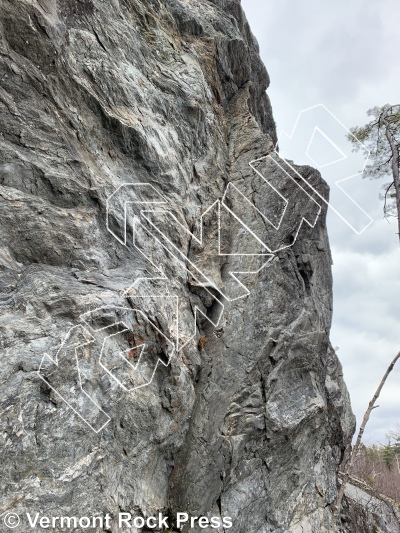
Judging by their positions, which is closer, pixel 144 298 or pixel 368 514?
pixel 144 298

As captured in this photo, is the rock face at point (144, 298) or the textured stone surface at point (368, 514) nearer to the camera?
the rock face at point (144, 298)

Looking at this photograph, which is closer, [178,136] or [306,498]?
[306,498]

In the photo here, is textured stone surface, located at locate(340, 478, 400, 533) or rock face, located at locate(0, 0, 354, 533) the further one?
textured stone surface, located at locate(340, 478, 400, 533)

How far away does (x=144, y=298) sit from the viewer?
6.09 meters

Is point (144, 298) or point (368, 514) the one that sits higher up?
point (144, 298)

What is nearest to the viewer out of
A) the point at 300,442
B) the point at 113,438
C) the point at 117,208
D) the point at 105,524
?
the point at 105,524

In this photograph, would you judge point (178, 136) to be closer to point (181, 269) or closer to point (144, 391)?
point (181, 269)

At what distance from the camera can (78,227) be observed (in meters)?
5.92

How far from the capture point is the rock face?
475 centimetres

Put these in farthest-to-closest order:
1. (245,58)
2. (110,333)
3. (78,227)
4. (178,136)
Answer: (245,58) → (178,136) → (78,227) → (110,333)

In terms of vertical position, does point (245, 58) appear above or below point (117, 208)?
above

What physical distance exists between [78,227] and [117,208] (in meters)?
0.88

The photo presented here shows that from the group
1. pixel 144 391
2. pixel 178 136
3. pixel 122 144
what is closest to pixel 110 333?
pixel 144 391

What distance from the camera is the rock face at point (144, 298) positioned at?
4746mm
